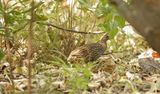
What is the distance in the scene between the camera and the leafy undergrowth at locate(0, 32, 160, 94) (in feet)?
5.82

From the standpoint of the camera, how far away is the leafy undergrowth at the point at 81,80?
5.82ft

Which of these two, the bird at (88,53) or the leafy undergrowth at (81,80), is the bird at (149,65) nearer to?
the leafy undergrowth at (81,80)

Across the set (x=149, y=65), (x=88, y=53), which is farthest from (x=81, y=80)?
(x=88, y=53)

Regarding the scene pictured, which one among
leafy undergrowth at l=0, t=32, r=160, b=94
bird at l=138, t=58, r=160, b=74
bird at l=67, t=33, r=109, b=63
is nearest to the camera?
leafy undergrowth at l=0, t=32, r=160, b=94

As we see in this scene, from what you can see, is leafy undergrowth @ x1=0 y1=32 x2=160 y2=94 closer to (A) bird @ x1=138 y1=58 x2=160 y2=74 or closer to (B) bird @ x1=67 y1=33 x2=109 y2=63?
(A) bird @ x1=138 y1=58 x2=160 y2=74

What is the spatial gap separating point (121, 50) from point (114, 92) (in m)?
1.34

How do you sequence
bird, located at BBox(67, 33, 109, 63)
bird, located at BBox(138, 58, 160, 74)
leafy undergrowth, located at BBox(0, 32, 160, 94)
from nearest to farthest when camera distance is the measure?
leafy undergrowth, located at BBox(0, 32, 160, 94)
bird, located at BBox(138, 58, 160, 74)
bird, located at BBox(67, 33, 109, 63)

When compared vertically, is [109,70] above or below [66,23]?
below

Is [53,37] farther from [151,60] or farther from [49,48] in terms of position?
[151,60]

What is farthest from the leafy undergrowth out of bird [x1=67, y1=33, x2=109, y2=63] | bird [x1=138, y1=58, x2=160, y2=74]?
bird [x1=67, y1=33, x2=109, y2=63]

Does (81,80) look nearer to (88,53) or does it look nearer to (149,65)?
(149,65)

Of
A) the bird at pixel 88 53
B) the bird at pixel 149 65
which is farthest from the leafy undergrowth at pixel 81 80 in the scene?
the bird at pixel 88 53

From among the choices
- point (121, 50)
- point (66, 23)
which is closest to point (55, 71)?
point (66, 23)

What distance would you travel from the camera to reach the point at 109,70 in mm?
2496
